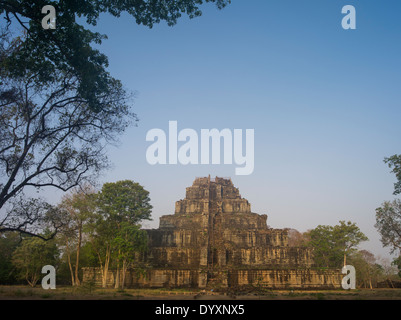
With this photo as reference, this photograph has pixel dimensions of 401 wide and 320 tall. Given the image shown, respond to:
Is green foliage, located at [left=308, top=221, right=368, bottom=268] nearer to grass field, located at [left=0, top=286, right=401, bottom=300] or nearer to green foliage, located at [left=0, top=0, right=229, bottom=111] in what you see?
grass field, located at [left=0, top=286, right=401, bottom=300]

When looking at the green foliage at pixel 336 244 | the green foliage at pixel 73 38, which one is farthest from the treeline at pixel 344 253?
the green foliage at pixel 73 38

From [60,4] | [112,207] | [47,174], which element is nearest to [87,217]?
[112,207]

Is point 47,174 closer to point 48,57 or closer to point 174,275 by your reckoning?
point 48,57

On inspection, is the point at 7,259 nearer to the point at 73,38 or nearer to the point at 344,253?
the point at 73,38

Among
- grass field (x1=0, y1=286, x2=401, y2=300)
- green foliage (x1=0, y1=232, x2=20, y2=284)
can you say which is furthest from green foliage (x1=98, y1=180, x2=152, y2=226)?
green foliage (x1=0, y1=232, x2=20, y2=284)

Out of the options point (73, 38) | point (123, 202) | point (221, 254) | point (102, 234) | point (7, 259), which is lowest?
point (7, 259)

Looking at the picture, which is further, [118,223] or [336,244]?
[336,244]

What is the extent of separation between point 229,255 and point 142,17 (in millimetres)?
31260

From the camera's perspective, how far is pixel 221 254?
36219mm

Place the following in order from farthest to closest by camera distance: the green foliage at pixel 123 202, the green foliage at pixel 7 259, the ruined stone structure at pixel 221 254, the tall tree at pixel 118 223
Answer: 1. the green foliage at pixel 7 259
2. the ruined stone structure at pixel 221 254
3. the green foliage at pixel 123 202
4. the tall tree at pixel 118 223

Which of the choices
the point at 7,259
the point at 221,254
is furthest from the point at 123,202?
the point at 7,259

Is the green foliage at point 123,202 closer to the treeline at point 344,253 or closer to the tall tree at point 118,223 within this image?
the tall tree at point 118,223

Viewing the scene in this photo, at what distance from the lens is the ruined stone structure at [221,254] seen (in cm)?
3198

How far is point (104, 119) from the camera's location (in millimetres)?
14828
